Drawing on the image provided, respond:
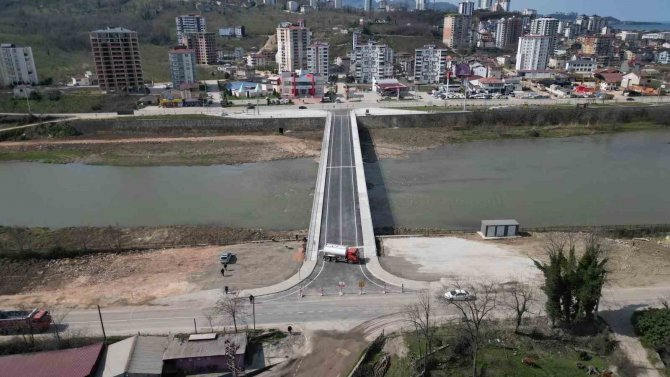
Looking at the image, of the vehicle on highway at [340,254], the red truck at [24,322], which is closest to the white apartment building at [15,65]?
the red truck at [24,322]

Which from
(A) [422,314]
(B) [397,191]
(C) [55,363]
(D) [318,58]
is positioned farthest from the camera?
(D) [318,58]

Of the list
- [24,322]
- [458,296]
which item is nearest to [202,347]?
[24,322]

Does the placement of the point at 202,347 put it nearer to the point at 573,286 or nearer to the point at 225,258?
the point at 225,258

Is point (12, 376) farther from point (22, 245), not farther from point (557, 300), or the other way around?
point (557, 300)

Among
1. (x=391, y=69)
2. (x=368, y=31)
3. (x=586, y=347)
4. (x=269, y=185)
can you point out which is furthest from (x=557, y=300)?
(x=368, y=31)

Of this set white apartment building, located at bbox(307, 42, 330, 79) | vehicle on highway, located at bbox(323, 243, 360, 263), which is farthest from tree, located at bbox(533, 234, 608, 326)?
white apartment building, located at bbox(307, 42, 330, 79)

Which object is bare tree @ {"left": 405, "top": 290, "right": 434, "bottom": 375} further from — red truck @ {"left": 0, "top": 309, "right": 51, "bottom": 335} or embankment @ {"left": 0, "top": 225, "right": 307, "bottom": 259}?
red truck @ {"left": 0, "top": 309, "right": 51, "bottom": 335}
